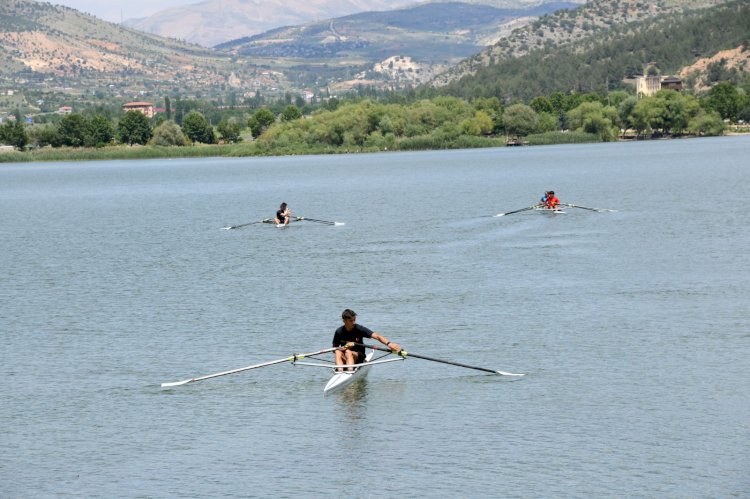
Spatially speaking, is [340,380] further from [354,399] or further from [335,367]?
[354,399]

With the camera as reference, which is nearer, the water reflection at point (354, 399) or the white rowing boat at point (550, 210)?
the water reflection at point (354, 399)

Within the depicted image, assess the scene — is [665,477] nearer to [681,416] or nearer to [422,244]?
[681,416]

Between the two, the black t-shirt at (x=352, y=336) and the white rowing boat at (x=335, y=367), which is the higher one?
the black t-shirt at (x=352, y=336)

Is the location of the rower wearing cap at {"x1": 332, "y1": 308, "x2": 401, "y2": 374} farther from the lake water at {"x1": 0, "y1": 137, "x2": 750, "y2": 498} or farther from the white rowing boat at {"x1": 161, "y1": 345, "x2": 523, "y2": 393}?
the lake water at {"x1": 0, "y1": 137, "x2": 750, "y2": 498}

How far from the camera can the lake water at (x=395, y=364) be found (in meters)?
28.9

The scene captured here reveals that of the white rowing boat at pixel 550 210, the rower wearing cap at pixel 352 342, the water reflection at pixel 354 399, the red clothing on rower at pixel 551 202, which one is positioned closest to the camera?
the water reflection at pixel 354 399

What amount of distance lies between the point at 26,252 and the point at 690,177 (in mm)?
76076

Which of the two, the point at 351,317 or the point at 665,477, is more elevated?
the point at 351,317

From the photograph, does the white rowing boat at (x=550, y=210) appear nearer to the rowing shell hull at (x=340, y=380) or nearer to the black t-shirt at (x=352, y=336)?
the black t-shirt at (x=352, y=336)

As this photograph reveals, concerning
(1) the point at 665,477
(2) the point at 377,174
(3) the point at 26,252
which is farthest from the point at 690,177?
(1) the point at 665,477

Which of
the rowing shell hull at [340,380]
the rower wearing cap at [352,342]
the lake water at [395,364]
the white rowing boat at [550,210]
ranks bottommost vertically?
the white rowing boat at [550,210]

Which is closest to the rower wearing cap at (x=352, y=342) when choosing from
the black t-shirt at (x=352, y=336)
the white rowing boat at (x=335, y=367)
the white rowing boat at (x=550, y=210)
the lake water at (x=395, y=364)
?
the black t-shirt at (x=352, y=336)

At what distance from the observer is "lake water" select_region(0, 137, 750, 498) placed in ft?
94.7

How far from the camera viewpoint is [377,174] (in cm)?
17438
